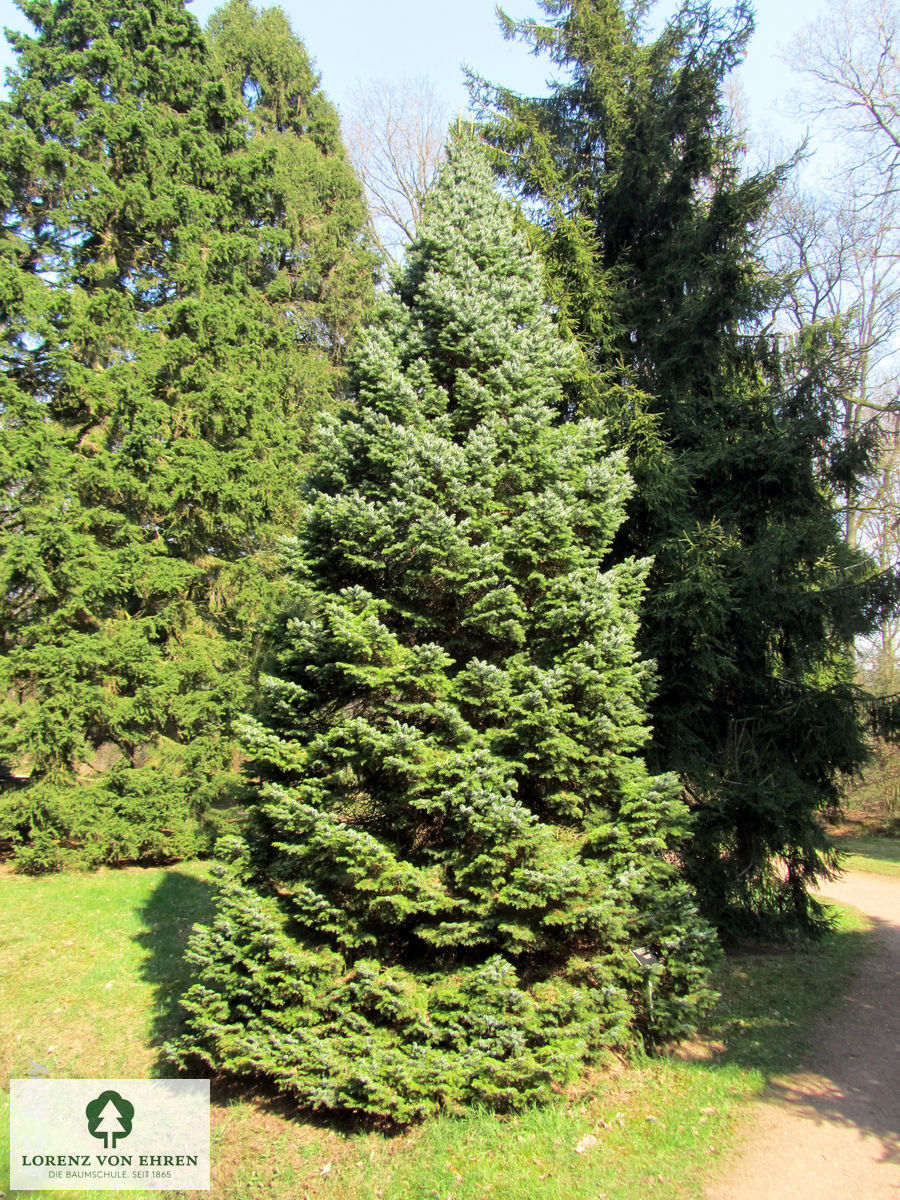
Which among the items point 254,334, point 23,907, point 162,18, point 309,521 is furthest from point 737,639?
point 162,18

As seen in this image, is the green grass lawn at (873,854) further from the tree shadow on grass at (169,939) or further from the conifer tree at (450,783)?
the tree shadow on grass at (169,939)

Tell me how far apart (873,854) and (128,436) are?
57.9 ft

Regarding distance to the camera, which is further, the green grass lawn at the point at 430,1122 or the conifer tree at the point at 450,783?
the conifer tree at the point at 450,783

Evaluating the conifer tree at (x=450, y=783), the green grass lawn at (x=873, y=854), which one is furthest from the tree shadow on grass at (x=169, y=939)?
the green grass lawn at (x=873, y=854)

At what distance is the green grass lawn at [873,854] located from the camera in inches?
551

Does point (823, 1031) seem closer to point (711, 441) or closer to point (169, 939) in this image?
point (711, 441)

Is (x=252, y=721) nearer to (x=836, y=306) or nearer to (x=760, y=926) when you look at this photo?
(x=760, y=926)

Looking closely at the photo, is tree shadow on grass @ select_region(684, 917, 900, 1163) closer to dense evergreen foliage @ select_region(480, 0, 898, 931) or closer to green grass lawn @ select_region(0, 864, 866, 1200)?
green grass lawn @ select_region(0, 864, 866, 1200)

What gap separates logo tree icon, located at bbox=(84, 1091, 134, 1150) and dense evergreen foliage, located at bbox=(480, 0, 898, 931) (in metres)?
5.84

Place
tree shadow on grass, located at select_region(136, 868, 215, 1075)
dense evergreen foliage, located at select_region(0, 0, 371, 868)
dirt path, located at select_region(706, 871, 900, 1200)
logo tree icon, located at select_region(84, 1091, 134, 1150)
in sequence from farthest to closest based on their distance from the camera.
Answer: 1. dense evergreen foliage, located at select_region(0, 0, 371, 868)
2. tree shadow on grass, located at select_region(136, 868, 215, 1075)
3. logo tree icon, located at select_region(84, 1091, 134, 1150)
4. dirt path, located at select_region(706, 871, 900, 1200)

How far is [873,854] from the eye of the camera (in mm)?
15391

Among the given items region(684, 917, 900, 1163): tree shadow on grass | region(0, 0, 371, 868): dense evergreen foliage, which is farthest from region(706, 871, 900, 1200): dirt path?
region(0, 0, 371, 868): dense evergreen foliage

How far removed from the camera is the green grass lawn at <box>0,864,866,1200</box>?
434 centimetres

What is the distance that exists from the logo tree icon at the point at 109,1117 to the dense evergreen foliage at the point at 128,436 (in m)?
5.60
